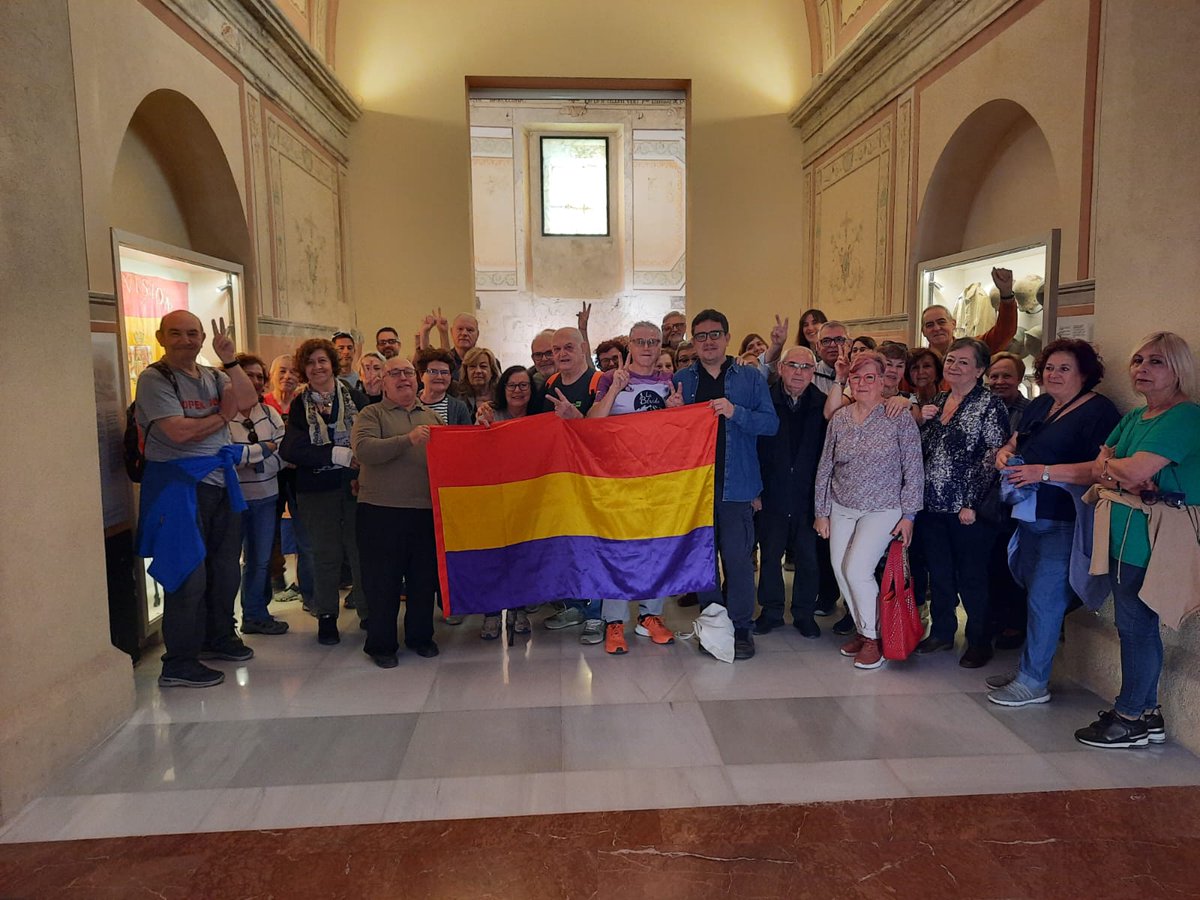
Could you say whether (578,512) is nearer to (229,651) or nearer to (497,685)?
(497,685)

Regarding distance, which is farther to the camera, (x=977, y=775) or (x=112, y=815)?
(x=977, y=775)

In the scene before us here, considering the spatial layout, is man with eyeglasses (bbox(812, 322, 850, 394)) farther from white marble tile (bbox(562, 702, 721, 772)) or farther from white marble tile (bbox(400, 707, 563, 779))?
white marble tile (bbox(400, 707, 563, 779))

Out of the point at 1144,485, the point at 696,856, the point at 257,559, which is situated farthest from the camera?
the point at 257,559

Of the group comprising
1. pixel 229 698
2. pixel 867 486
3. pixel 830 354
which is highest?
pixel 830 354

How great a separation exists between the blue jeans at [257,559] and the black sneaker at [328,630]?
52 cm

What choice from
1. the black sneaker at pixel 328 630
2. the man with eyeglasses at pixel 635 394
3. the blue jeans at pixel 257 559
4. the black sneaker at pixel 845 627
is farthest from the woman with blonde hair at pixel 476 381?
the black sneaker at pixel 845 627

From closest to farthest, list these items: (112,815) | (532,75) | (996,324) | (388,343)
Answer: (112,815) < (996,324) < (388,343) < (532,75)

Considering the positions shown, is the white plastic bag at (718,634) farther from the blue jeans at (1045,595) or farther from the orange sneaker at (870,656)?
the blue jeans at (1045,595)

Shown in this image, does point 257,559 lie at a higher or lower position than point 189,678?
higher

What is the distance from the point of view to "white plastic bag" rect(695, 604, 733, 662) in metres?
4.44

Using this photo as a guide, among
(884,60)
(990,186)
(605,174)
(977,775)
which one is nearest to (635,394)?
(977,775)

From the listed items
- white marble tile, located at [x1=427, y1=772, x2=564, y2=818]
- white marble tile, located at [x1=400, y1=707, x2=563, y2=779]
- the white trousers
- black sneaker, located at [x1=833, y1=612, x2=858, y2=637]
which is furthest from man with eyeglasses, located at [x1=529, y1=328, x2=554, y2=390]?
white marble tile, located at [x1=427, y1=772, x2=564, y2=818]

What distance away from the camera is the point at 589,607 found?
16.4 ft

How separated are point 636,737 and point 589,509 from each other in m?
1.43
